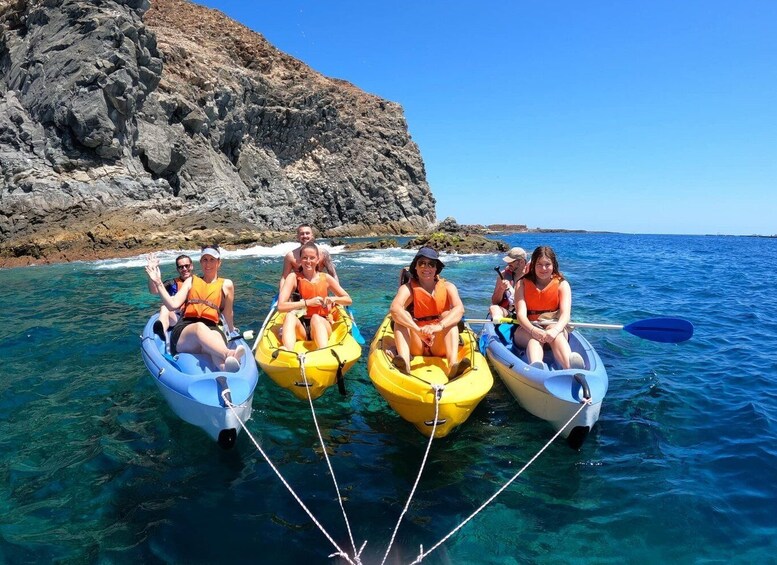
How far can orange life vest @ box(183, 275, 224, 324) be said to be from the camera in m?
5.43

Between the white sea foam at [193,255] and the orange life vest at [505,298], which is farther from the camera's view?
the white sea foam at [193,255]

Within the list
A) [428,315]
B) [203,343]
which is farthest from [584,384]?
[203,343]

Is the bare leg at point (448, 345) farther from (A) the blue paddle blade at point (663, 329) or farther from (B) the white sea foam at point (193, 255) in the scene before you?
(B) the white sea foam at point (193, 255)

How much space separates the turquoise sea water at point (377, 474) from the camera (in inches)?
131

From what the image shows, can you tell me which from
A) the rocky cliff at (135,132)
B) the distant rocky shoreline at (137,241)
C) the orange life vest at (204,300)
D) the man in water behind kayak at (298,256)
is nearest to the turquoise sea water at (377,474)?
the orange life vest at (204,300)

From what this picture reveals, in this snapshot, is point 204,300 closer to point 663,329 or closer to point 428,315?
point 428,315

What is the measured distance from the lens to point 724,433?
16.4 feet

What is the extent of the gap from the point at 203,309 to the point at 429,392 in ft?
9.46

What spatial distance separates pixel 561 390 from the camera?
4.37 m

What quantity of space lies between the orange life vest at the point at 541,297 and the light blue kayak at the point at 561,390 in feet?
2.04

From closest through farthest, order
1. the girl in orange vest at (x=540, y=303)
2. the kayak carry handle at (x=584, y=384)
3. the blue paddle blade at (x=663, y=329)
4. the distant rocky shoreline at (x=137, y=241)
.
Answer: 1. the kayak carry handle at (x=584, y=384)
2. the girl in orange vest at (x=540, y=303)
3. the blue paddle blade at (x=663, y=329)
4. the distant rocky shoreline at (x=137, y=241)

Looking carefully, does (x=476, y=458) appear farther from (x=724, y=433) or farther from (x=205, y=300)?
(x=205, y=300)

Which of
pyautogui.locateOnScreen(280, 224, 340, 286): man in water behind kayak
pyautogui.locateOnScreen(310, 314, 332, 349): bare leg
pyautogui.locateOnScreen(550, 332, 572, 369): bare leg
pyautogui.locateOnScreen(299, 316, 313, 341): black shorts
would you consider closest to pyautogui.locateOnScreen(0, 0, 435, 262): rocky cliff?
pyautogui.locateOnScreen(280, 224, 340, 286): man in water behind kayak

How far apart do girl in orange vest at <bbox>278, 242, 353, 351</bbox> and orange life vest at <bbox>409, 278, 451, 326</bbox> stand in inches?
49.5
